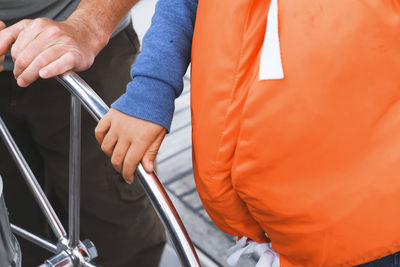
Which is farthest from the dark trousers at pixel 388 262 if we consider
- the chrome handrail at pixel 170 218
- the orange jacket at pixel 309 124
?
the chrome handrail at pixel 170 218

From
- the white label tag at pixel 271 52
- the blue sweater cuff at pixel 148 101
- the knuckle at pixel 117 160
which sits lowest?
the knuckle at pixel 117 160

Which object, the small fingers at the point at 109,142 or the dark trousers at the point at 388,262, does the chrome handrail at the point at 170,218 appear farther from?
the dark trousers at the point at 388,262

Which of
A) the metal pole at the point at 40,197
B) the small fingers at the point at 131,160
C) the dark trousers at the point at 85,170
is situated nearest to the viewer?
the small fingers at the point at 131,160

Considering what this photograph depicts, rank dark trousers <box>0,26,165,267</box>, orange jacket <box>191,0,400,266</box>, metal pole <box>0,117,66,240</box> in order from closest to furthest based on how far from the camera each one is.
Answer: orange jacket <box>191,0,400,266</box>, metal pole <box>0,117,66,240</box>, dark trousers <box>0,26,165,267</box>

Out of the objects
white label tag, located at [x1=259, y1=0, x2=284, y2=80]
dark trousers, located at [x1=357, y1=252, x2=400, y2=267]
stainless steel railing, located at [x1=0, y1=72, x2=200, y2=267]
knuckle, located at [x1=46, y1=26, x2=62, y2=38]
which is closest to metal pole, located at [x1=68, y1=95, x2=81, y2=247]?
stainless steel railing, located at [x1=0, y1=72, x2=200, y2=267]

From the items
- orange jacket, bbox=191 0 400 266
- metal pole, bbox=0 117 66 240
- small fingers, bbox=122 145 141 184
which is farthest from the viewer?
metal pole, bbox=0 117 66 240

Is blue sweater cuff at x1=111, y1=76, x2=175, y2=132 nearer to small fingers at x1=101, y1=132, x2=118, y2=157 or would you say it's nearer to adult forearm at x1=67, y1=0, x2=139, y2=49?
small fingers at x1=101, y1=132, x2=118, y2=157

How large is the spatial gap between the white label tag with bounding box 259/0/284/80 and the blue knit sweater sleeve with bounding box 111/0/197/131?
179 mm

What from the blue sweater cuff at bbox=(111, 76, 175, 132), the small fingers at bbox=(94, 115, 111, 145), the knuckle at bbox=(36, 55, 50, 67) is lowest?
the small fingers at bbox=(94, 115, 111, 145)

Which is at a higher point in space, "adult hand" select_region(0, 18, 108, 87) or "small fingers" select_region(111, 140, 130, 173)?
"adult hand" select_region(0, 18, 108, 87)

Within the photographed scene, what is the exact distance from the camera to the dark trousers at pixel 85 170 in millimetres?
1019

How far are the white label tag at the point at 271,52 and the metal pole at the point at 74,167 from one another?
295 mm

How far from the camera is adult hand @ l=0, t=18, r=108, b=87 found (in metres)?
0.66

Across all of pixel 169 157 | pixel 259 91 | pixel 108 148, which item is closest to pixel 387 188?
pixel 259 91
